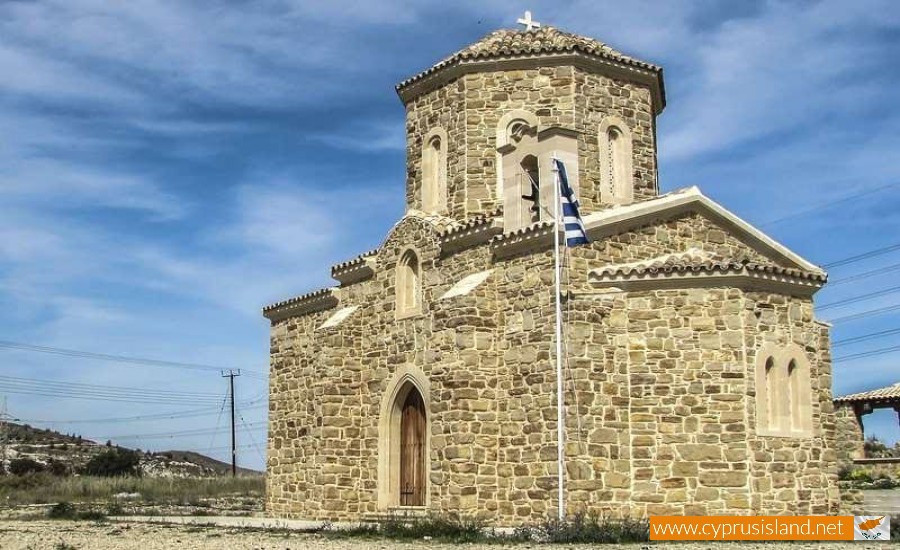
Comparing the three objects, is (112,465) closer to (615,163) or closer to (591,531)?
(615,163)

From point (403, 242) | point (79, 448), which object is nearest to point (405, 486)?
point (403, 242)

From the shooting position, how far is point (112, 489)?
36312 millimetres

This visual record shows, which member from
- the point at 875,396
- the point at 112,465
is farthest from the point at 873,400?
the point at 112,465

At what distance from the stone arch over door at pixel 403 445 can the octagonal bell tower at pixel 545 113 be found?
3548 millimetres

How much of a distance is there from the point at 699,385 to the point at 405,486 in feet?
21.0

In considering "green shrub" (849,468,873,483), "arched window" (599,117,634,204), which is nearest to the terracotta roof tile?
"arched window" (599,117,634,204)

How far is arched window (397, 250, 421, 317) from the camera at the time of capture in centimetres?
1950

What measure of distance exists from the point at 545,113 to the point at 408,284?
4.23m

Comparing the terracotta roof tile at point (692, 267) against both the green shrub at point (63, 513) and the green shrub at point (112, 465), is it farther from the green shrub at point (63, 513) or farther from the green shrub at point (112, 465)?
the green shrub at point (112, 465)

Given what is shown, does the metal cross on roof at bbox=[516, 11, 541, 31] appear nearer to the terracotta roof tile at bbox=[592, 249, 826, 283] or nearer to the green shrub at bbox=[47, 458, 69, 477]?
the terracotta roof tile at bbox=[592, 249, 826, 283]

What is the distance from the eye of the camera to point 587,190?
19.1 m

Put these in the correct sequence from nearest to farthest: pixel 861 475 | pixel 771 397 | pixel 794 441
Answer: pixel 794 441
pixel 771 397
pixel 861 475

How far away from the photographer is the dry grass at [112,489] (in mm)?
32531

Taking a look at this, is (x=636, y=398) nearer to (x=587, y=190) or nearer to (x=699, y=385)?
(x=699, y=385)
